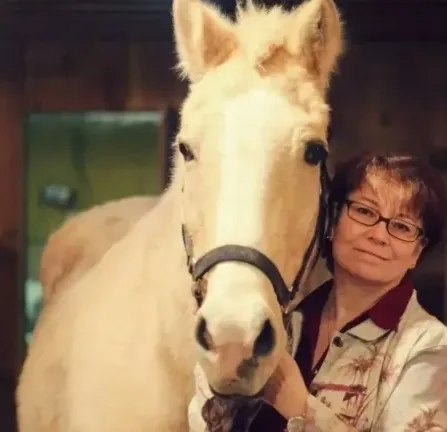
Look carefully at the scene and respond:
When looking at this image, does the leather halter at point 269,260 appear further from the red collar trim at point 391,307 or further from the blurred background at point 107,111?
the blurred background at point 107,111

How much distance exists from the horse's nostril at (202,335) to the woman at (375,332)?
11 cm

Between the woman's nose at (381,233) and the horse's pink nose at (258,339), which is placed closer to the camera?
the horse's pink nose at (258,339)

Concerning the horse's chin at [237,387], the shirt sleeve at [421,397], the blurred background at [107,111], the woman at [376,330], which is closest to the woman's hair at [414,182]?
the woman at [376,330]

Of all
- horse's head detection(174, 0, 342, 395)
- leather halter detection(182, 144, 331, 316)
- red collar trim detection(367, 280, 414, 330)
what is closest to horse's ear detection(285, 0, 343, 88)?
horse's head detection(174, 0, 342, 395)

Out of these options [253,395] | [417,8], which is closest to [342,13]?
[417,8]

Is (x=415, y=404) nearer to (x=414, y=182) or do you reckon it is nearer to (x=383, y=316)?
(x=383, y=316)

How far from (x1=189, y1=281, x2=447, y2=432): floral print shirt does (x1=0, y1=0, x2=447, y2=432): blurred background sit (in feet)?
1.40

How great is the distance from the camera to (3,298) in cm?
109

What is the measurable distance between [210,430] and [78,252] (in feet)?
1.66

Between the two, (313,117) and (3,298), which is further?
(3,298)

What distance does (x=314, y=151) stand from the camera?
644mm

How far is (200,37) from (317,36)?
0.12 m

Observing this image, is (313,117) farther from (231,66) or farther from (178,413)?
(178,413)

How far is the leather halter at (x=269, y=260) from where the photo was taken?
0.58 metres
